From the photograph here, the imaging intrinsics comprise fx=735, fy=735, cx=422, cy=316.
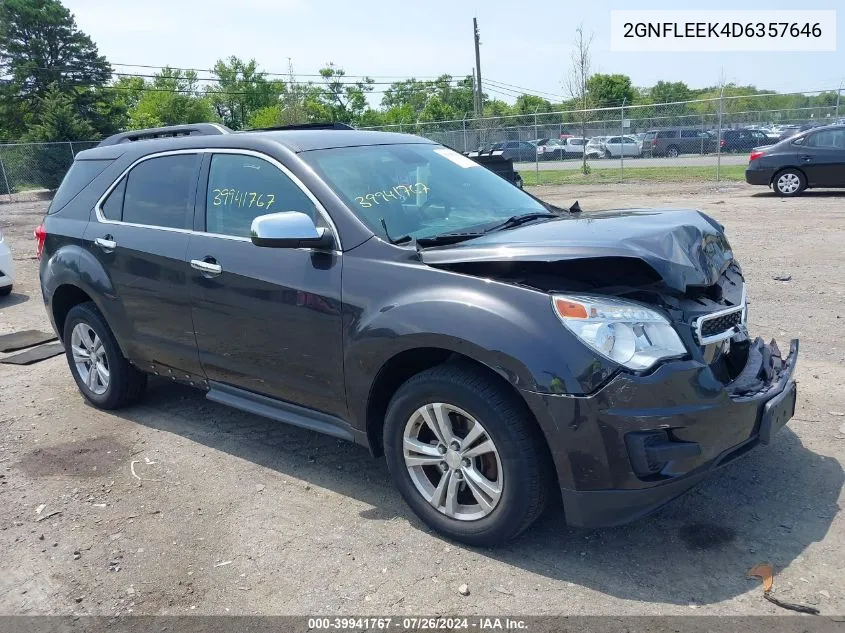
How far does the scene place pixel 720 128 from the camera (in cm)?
2252

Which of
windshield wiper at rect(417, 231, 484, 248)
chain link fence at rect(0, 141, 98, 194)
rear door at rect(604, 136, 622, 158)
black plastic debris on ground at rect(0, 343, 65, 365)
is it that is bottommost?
black plastic debris on ground at rect(0, 343, 65, 365)

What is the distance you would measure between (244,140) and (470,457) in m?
2.25

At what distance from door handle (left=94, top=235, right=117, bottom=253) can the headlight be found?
10.2 feet

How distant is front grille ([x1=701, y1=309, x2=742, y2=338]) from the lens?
3121 mm

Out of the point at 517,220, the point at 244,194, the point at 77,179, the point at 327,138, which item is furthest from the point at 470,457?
the point at 77,179

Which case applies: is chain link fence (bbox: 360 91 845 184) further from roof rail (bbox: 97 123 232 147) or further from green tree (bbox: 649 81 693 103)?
green tree (bbox: 649 81 693 103)

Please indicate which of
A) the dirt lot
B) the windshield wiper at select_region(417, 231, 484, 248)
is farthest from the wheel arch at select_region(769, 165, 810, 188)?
the windshield wiper at select_region(417, 231, 484, 248)

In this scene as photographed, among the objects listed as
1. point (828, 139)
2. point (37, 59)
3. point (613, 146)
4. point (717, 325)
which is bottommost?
point (717, 325)

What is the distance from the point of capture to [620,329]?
290cm

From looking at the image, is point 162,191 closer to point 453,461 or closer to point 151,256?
point 151,256

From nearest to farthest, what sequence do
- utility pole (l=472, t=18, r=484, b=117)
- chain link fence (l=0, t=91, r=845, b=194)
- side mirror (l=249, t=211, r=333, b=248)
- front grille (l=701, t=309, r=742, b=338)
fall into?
front grille (l=701, t=309, r=742, b=338) < side mirror (l=249, t=211, r=333, b=248) < chain link fence (l=0, t=91, r=845, b=194) < utility pole (l=472, t=18, r=484, b=117)

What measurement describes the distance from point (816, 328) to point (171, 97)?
54266 millimetres

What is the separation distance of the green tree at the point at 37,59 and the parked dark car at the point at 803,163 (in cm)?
4237

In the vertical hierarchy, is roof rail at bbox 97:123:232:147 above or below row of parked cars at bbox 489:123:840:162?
below
